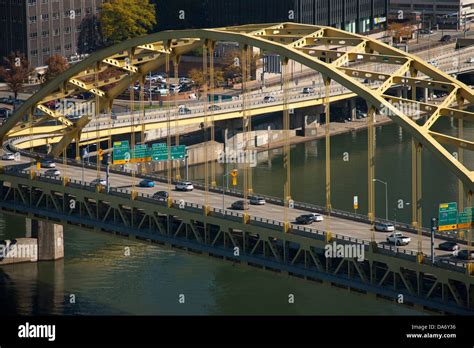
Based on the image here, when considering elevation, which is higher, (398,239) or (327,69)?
(327,69)

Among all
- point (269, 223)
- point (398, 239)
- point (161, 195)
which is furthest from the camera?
point (161, 195)

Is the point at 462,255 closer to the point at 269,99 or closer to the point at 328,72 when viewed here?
the point at 328,72

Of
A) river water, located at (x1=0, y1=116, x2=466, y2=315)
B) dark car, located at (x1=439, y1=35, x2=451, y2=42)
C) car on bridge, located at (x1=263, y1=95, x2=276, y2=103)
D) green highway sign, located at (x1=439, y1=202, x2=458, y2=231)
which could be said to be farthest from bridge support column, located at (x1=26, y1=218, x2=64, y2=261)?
dark car, located at (x1=439, y1=35, x2=451, y2=42)

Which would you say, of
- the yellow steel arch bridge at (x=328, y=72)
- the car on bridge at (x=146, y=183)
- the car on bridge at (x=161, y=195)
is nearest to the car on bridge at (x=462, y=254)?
the yellow steel arch bridge at (x=328, y=72)

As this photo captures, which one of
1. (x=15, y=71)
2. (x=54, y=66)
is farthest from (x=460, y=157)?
(x=15, y=71)

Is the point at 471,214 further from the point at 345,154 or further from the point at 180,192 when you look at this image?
the point at 345,154

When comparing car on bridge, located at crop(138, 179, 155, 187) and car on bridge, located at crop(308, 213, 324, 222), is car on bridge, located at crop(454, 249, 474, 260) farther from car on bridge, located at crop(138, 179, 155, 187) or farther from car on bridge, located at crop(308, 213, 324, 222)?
car on bridge, located at crop(138, 179, 155, 187)

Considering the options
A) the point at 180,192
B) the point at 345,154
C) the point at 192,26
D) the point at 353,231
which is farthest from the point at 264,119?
the point at 353,231
